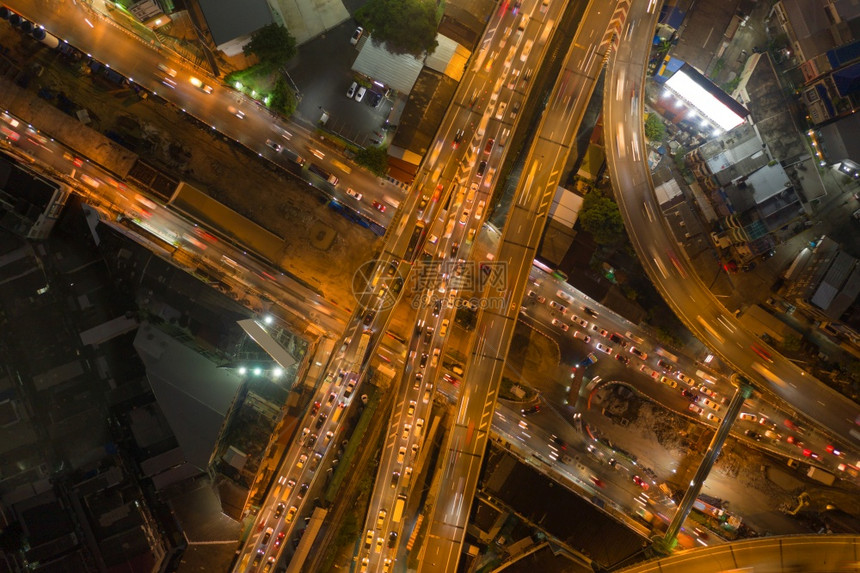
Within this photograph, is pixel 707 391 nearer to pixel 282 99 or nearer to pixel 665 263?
pixel 665 263

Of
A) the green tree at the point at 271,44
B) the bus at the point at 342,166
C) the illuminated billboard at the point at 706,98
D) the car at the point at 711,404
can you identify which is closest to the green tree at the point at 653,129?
the illuminated billboard at the point at 706,98

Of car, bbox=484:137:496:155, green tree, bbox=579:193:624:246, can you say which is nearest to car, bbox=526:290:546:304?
green tree, bbox=579:193:624:246

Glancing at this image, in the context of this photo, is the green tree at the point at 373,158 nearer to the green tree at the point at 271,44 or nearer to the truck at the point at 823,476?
the green tree at the point at 271,44

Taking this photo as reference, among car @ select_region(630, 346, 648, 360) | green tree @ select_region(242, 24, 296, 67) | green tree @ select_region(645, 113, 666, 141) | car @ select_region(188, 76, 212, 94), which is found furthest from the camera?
car @ select_region(630, 346, 648, 360)

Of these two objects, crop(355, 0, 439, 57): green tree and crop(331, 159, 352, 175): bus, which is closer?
crop(355, 0, 439, 57): green tree

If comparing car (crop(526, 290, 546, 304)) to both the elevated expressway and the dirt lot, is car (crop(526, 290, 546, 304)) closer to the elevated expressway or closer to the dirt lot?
the elevated expressway

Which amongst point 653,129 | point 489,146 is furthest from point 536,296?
point 653,129

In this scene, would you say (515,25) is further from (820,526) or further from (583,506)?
(820,526)
